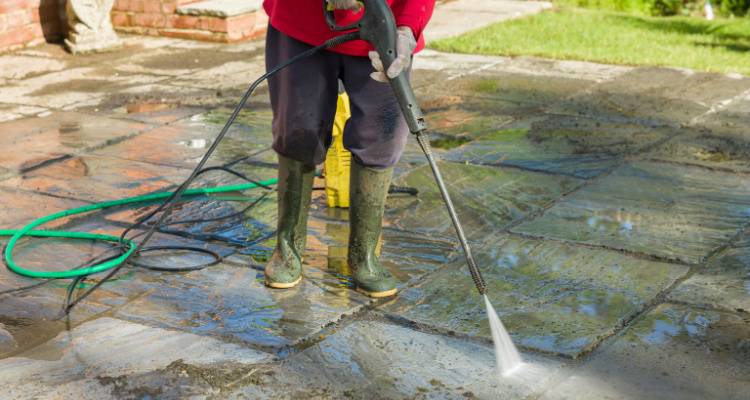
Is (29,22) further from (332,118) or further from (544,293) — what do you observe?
(544,293)

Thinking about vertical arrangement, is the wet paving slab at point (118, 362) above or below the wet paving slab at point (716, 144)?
above

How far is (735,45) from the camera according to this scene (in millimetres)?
8891

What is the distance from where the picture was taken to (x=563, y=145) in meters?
5.88

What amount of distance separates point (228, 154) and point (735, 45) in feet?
16.5

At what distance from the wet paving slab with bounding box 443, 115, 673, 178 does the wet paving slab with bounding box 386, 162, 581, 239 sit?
164mm

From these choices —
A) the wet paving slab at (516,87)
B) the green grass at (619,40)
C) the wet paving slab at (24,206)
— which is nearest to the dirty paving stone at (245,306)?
the wet paving slab at (24,206)

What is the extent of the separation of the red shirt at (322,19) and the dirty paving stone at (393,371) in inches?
37.5

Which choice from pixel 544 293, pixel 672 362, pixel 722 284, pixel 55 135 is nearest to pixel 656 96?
pixel 722 284

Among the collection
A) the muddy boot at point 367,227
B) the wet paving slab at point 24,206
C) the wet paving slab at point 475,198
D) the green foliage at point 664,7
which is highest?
the muddy boot at point 367,227

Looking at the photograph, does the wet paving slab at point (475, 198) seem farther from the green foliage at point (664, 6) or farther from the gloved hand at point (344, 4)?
the green foliage at point (664, 6)

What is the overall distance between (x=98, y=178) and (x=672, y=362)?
121 inches

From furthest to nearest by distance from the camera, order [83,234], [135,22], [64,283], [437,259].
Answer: [135,22]
[83,234]
[437,259]
[64,283]

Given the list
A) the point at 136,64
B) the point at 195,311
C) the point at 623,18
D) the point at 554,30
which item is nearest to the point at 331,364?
the point at 195,311

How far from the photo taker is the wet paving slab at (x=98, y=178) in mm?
5086
